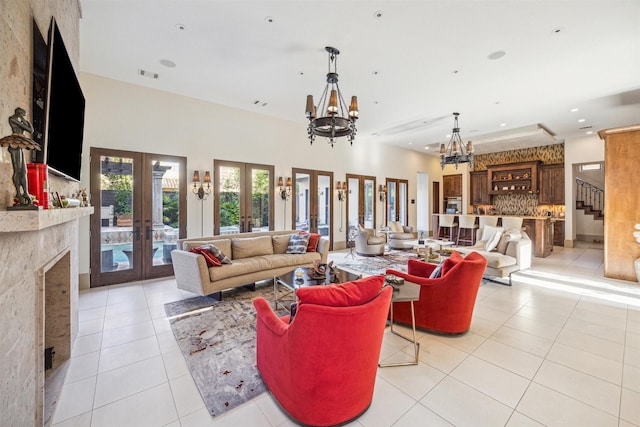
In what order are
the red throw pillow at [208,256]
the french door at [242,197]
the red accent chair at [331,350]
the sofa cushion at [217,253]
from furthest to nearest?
the french door at [242,197] → the sofa cushion at [217,253] → the red throw pillow at [208,256] → the red accent chair at [331,350]

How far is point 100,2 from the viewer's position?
3.10 metres

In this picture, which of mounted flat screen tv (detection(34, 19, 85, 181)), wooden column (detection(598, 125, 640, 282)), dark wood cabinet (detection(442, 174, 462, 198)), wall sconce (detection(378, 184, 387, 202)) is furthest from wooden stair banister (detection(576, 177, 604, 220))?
mounted flat screen tv (detection(34, 19, 85, 181))

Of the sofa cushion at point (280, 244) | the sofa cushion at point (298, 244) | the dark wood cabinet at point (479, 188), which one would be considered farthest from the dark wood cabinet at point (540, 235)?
the sofa cushion at point (280, 244)

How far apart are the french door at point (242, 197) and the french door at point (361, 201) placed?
308 cm

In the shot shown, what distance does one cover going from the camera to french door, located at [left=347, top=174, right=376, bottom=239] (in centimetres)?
917

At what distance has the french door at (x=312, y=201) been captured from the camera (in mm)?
7770

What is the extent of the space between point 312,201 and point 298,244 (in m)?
2.78

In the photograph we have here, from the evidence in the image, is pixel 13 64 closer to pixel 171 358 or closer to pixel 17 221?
pixel 17 221

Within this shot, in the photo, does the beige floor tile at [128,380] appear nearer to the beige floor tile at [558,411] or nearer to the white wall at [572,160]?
the beige floor tile at [558,411]

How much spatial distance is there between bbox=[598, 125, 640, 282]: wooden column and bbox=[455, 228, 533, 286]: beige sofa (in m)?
1.47

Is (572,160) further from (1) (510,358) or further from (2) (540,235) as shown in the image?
(1) (510,358)

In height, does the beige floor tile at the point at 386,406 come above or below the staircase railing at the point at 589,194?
below

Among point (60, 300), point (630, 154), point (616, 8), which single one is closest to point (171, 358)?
point (60, 300)

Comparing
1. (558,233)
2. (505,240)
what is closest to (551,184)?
(558,233)
